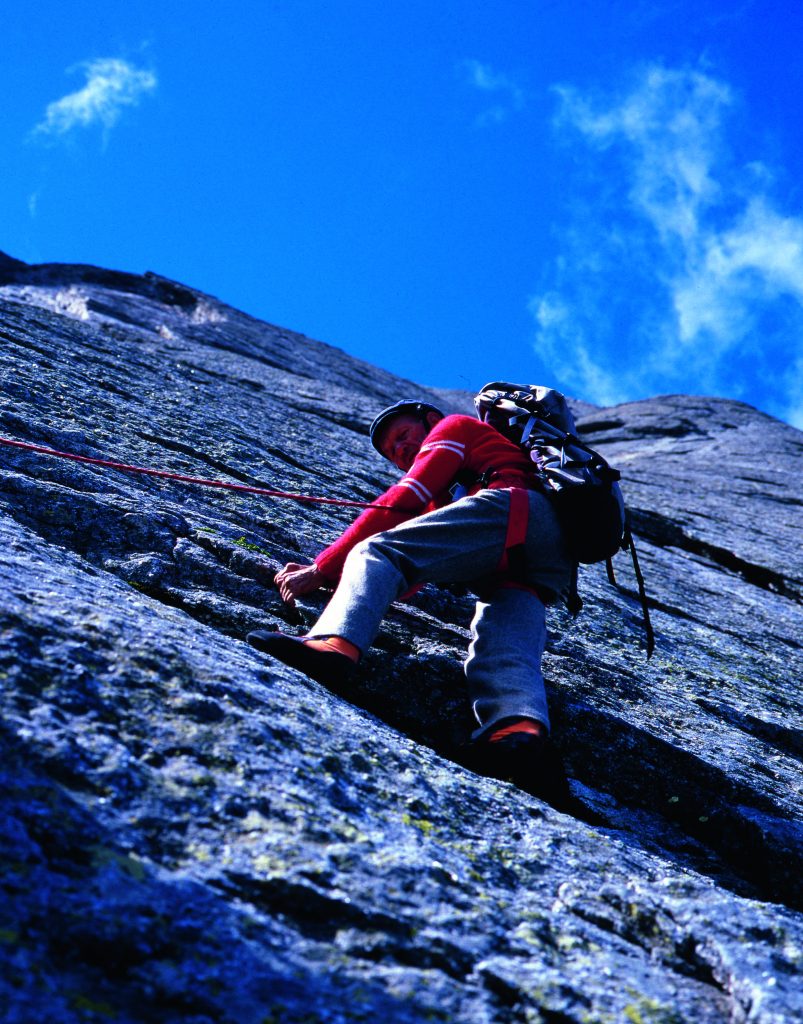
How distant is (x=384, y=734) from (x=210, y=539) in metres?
2.45

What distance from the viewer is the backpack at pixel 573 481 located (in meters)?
5.89

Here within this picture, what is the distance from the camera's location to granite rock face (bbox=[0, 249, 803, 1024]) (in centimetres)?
226

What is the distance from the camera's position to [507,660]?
5215 mm

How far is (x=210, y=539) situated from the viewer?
6066 millimetres

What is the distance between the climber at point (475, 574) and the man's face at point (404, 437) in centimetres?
56

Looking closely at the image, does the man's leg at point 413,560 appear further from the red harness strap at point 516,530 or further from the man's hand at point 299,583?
the man's hand at point 299,583

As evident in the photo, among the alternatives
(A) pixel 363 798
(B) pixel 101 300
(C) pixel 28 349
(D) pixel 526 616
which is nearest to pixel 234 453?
(C) pixel 28 349

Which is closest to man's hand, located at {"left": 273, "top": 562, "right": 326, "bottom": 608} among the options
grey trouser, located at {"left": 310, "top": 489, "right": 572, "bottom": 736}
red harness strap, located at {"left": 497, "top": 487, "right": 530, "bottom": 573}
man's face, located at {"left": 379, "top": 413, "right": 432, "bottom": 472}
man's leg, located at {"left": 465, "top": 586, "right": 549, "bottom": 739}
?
grey trouser, located at {"left": 310, "top": 489, "right": 572, "bottom": 736}

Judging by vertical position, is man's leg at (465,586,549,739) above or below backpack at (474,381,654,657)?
below

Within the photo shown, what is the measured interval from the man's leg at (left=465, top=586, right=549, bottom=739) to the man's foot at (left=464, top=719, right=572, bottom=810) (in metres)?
0.15

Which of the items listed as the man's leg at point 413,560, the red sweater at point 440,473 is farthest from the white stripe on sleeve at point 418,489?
the man's leg at point 413,560

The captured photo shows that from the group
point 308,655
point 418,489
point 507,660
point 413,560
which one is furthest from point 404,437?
point 308,655

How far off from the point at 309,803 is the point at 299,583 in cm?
263

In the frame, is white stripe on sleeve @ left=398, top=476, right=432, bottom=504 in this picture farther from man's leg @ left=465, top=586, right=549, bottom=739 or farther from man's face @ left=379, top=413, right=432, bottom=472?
man's face @ left=379, top=413, right=432, bottom=472
